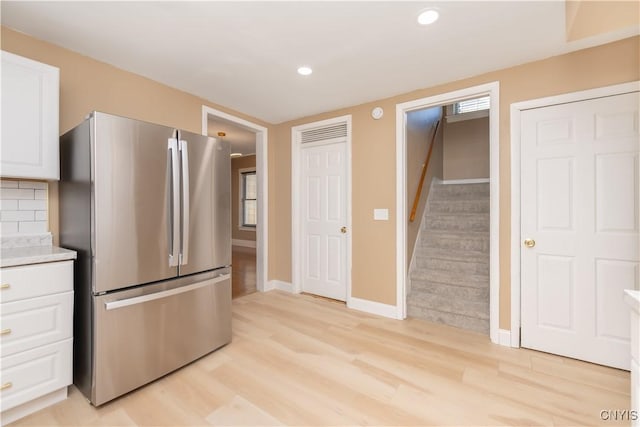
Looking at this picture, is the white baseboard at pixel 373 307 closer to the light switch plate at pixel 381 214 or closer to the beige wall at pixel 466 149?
the light switch plate at pixel 381 214

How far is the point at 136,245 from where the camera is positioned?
5.86 ft

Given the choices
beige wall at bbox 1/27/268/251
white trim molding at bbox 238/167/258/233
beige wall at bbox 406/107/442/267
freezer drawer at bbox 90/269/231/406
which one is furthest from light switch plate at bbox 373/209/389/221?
white trim molding at bbox 238/167/258/233

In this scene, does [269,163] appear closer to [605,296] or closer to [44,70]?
[44,70]

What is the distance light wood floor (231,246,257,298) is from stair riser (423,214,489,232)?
2880 millimetres

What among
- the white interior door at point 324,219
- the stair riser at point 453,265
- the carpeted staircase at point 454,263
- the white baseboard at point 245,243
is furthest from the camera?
the white baseboard at point 245,243

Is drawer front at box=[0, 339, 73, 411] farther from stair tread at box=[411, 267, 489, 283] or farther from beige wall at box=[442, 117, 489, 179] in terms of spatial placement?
beige wall at box=[442, 117, 489, 179]

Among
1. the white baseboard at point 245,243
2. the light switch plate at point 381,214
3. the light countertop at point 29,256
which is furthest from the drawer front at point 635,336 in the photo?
the white baseboard at point 245,243

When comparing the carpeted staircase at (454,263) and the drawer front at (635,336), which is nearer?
the drawer front at (635,336)

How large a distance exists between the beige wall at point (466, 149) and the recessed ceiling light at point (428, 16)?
12.3 feet

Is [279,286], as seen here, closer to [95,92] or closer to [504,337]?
[504,337]

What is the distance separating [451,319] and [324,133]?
2.73m

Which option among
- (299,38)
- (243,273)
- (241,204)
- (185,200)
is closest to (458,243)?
(299,38)

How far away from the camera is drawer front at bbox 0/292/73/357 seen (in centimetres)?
148

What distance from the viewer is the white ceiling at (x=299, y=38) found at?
1.74 meters
